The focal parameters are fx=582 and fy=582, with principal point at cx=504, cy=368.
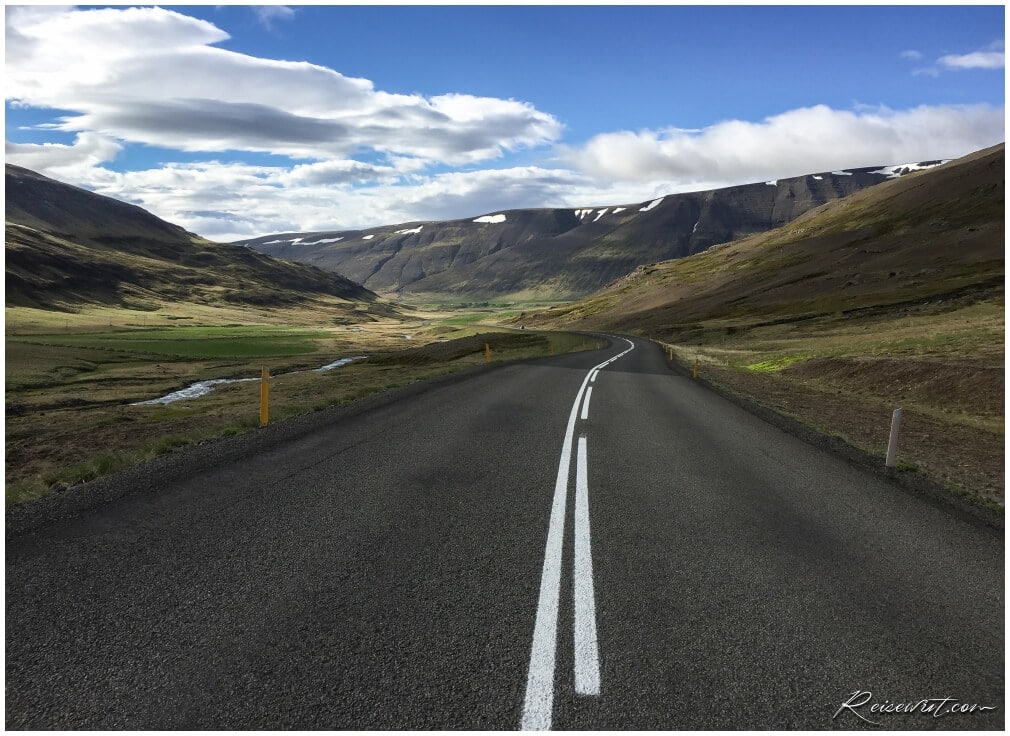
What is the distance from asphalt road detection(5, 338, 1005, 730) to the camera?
3.54 m

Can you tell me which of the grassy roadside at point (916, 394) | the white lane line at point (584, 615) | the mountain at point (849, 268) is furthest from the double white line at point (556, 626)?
the mountain at point (849, 268)

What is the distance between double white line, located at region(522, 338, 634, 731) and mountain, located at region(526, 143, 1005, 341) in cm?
6892

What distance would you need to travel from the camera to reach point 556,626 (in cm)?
429

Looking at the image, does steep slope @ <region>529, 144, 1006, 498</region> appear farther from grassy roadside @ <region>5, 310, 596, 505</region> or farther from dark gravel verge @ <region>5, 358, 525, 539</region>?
grassy roadside @ <region>5, 310, 596, 505</region>

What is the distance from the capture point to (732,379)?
91.6 feet

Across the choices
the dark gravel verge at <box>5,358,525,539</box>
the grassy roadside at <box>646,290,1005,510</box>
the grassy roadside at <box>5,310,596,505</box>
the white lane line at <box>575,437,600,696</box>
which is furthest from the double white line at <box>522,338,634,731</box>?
the grassy roadside at <box>5,310,596,505</box>

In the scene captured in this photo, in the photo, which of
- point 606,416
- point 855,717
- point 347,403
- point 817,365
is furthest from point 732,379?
point 855,717

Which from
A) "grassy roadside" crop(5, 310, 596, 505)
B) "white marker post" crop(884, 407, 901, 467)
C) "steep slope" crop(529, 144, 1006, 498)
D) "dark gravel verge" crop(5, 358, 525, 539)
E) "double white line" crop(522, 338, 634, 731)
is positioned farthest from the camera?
"steep slope" crop(529, 144, 1006, 498)

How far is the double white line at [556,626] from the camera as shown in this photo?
3.52 metres

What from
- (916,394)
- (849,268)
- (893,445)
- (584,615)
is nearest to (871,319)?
(849,268)

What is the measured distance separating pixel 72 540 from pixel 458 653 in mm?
4350

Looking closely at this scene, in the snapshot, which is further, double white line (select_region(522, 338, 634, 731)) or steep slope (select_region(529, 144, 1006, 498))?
steep slope (select_region(529, 144, 1006, 498))

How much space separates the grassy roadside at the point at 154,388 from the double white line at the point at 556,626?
258 inches

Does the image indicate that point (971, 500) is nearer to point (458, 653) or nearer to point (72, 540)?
point (458, 653)
